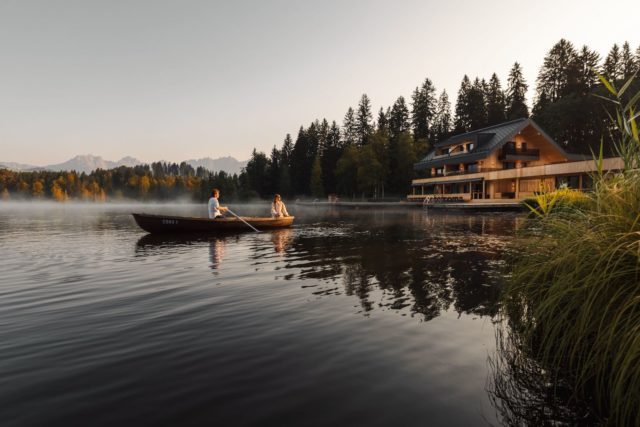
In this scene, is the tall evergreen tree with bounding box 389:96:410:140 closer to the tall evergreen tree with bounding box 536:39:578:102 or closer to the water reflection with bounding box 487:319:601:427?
the tall evergreen tree with bounding box 536:39:578:102

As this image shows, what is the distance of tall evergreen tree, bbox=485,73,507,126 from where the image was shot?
86831 millimetres

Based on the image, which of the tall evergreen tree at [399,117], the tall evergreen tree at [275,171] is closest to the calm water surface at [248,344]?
the tall evergreen tree at [399,117]

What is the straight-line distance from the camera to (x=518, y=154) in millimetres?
52781

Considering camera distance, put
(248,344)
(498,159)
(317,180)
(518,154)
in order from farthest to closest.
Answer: (317,180) → (518,154) → (498,159) → (248,344)

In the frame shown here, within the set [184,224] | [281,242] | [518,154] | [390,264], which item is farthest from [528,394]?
[518,154]

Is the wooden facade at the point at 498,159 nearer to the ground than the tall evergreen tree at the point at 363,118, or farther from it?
nearer to the ground

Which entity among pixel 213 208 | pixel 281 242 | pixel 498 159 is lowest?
pixel 281 242

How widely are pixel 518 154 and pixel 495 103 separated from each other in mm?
41404

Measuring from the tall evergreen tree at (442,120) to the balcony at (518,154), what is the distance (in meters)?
44.0

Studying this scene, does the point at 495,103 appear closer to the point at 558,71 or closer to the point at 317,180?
the point at 558,71

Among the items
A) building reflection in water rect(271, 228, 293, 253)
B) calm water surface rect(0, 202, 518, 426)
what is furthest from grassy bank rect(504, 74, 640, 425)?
building reflection in water rect(271, 228, 293, 253)

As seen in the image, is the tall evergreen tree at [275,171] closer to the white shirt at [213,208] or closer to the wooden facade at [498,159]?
the wooden facade at [498,159]

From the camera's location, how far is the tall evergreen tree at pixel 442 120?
320 ft

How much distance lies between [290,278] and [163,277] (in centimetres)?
375
